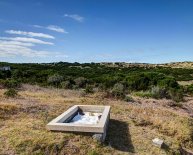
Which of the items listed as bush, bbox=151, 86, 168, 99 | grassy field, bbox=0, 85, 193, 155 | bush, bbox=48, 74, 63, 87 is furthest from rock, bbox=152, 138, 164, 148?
bush, bbox=48, 74, 63, 87

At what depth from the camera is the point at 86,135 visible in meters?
9.34

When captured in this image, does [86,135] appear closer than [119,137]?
Yes

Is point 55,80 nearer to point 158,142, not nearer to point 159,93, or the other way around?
point 159,93

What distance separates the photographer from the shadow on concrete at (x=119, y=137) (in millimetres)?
9375

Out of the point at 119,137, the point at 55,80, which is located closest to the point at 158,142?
the point at 119,137

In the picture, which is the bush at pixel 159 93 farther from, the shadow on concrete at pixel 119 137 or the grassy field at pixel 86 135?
the shadow on concrete at pixel 119 137

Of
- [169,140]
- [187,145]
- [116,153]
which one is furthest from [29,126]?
[187,145]

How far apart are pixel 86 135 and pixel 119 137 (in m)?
1.42

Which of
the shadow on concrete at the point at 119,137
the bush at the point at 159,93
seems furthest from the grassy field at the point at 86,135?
the bush at the point at 159,93

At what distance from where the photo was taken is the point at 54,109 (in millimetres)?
13094

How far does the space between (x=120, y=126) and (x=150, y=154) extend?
2.67 metres

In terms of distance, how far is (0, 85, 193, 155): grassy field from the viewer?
8703mm

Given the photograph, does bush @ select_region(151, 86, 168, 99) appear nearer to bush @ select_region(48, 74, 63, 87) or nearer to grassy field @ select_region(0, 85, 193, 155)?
grassy field @ select_region(0, 85, 193, 155)

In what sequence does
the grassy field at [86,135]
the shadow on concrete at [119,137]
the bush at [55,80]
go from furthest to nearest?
the bush at [55,80] → the shadow on concrete at [119,137] → the grassy field at [86,135]
